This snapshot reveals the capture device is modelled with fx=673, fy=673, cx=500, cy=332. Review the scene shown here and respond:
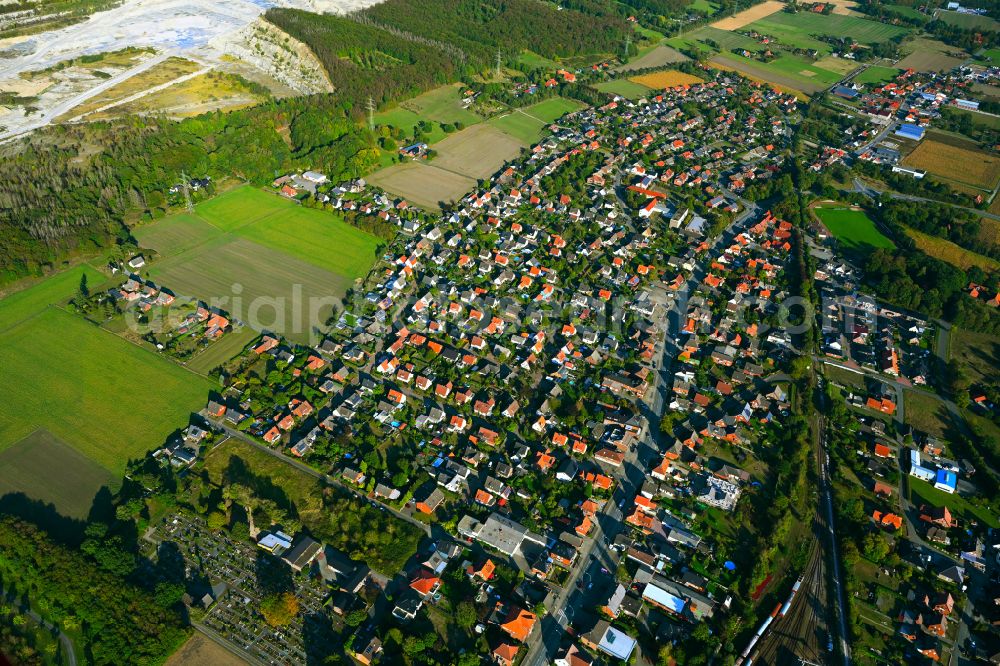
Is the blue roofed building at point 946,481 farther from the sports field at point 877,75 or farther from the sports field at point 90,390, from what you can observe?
the sports field at point 877,75

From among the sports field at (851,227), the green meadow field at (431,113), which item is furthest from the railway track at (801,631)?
the green meadow field at (431,113)

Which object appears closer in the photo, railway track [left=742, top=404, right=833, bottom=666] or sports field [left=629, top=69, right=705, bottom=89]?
railway track [left=742, top=404, right=833, bottom=666]

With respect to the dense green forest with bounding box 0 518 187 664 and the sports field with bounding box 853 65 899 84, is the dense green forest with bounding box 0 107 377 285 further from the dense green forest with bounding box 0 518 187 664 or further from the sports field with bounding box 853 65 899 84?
the sports field with bounding box 853 65 899 84

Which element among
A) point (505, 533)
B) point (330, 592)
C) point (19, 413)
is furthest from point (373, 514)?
point (19, 413)

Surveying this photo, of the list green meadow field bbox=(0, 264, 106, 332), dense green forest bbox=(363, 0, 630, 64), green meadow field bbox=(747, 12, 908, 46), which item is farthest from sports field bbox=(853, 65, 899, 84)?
green meadow field bbox=(0, 264, 106, 332)

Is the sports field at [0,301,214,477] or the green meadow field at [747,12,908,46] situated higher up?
the green meadow field at [747,12,908,46]

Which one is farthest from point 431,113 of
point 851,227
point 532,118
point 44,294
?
point 851,227
